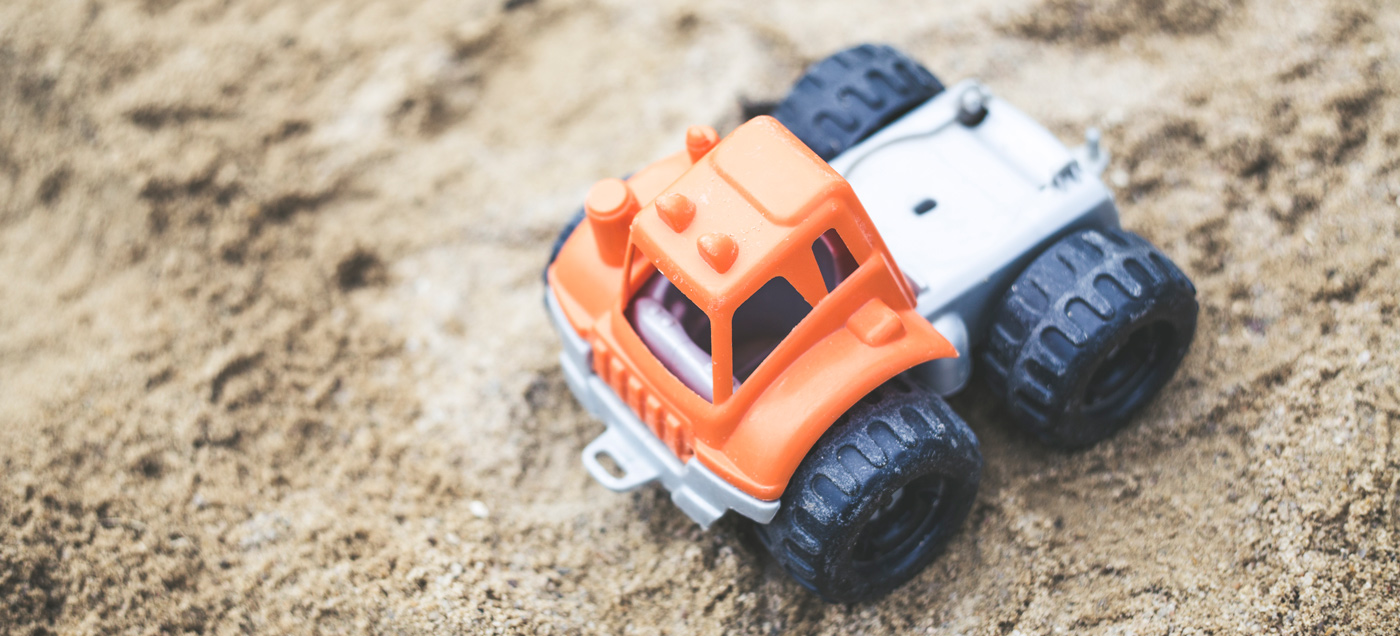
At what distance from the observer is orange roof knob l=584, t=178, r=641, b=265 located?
2148 mm

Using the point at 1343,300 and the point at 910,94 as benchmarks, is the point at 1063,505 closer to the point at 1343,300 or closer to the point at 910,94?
the point at 1343,300

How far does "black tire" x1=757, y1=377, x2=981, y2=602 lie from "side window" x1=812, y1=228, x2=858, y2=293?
0.92 feet

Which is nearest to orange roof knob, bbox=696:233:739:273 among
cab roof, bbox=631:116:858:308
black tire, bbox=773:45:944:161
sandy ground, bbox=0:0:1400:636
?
cab roof, bbox=631:116:858:308

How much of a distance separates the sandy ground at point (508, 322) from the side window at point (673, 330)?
22.2 inches

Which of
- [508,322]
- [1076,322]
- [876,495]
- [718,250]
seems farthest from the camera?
[508,322]

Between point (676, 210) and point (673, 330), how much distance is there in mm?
344

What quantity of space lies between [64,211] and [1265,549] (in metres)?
3.84

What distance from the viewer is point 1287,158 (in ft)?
9.39

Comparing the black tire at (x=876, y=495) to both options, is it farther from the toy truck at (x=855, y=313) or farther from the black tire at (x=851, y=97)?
the black tire at (x=851, y=97)

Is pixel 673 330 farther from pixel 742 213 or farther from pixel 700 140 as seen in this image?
pixel 700 140

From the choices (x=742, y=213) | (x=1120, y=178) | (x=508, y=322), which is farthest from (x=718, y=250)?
(x=1120, y=178)

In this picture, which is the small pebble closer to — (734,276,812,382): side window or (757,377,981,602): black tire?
(757,377,981,602): black tire

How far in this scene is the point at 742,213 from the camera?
6.35 feet

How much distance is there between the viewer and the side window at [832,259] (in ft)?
6.92
